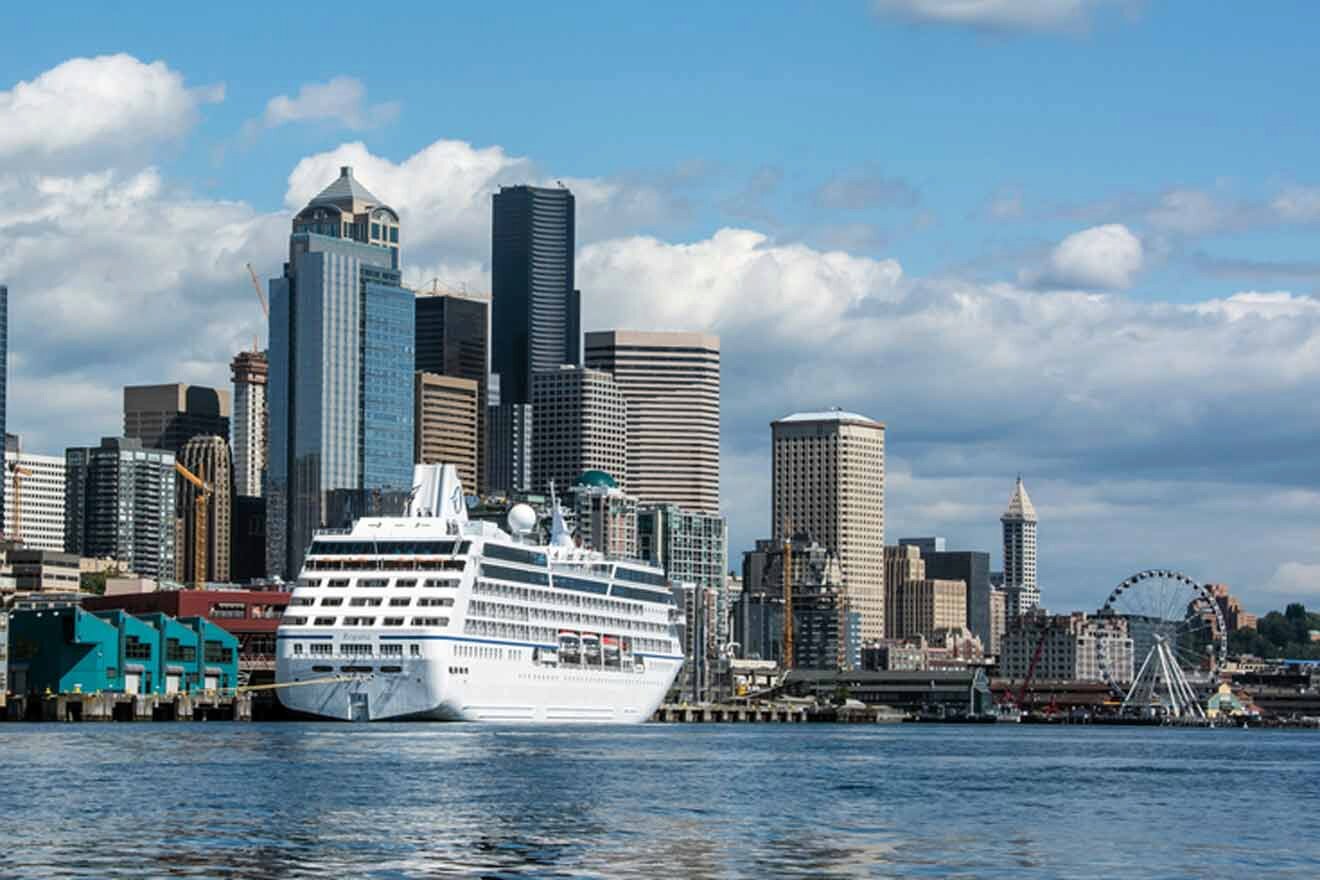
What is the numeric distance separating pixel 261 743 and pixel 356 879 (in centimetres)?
7510

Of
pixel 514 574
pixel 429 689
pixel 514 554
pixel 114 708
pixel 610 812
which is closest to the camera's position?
pixel 610 812

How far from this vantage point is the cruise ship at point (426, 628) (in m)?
170

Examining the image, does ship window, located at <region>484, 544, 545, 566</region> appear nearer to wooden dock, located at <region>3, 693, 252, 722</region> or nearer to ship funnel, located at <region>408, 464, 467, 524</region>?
ship funnel, located at <region>408, 464, 467, 524</region>

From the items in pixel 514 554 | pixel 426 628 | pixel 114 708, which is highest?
pixel 514 554

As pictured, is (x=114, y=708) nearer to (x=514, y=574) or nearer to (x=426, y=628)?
(x=514, y=574)

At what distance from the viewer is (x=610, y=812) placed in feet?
279

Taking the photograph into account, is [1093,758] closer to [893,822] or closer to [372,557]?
[372,557]

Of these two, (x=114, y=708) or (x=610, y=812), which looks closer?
(x=610, y=812)

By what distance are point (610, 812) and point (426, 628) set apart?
87.4 meters

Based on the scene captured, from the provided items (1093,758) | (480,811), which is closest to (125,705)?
(1093,758)

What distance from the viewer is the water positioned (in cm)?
6725

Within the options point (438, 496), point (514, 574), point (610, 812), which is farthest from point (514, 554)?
point (610, 812)

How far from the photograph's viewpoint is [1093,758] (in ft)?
494

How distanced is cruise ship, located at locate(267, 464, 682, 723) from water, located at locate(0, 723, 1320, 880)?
25484 millimetres
